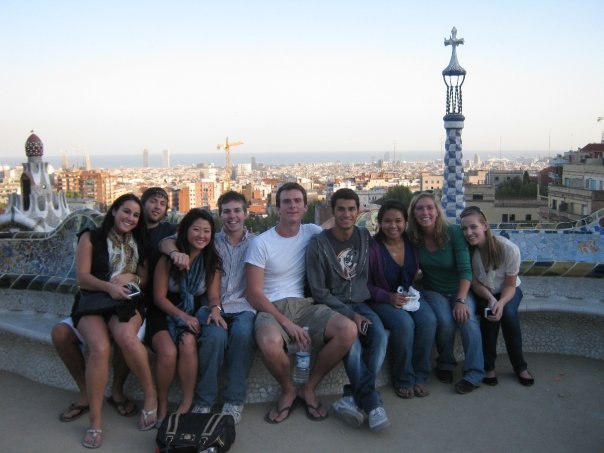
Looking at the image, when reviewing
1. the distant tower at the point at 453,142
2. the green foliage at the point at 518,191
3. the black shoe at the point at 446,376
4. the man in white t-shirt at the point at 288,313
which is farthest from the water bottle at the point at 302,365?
the green foliage at the point at 518,191

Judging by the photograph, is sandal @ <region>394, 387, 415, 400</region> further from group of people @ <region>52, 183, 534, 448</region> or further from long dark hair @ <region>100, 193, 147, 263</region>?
long dark hair @ <region>100, 193, 147, 263</region>

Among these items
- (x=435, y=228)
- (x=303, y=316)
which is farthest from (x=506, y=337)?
(x=303, y=316)

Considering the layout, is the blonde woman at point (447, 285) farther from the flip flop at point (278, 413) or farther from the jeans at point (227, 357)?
the jeans at point (227, 357)


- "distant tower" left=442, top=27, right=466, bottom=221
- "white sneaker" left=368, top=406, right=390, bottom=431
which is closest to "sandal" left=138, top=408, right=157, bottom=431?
"white sneaker" left=368, top=406, right=390, bottom=431

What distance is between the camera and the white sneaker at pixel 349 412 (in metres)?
3.18

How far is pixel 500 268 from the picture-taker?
3.85m

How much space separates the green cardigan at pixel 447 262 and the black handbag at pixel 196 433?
1.58 meters

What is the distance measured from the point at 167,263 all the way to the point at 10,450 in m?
1.23

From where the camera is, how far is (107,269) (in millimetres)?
3439

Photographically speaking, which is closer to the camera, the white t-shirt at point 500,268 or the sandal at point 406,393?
the sandal at point 406,393

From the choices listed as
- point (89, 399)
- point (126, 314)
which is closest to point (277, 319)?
point (126, 314)

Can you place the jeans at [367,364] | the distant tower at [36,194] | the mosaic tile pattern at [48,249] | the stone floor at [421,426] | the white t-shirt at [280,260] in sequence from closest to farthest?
the stone floor at [421,426] < the jeans at [367,364] < the white t-shirt at [280,260] < the mosaic tile pattern at [48,249] < the distant tower at [36,194]

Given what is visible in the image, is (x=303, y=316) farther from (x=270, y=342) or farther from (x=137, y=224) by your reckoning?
(x=137, y=224)

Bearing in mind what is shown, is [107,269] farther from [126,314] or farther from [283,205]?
[283,205]
